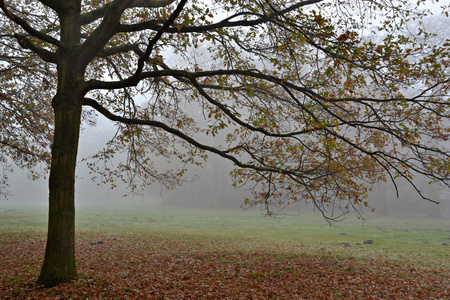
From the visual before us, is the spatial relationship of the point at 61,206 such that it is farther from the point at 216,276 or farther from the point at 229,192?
the point at 229,192

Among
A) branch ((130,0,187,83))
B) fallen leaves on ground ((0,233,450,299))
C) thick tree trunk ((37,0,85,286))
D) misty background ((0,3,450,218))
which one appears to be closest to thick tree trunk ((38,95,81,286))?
thick tree trunk ((37,0,85,286))

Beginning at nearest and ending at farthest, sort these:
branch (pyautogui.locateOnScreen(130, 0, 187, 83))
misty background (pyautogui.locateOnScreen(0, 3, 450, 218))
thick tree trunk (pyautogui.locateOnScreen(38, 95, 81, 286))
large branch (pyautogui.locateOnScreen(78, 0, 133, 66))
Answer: branch (pyautogui.locateOnScreen(130, 0, 187, 83)) → thick tree trunk (pyautogui.locateOnScreen(38, 95, 81, 286)) → large branch (pyautogui.locateOnScreen(78, 0, 133, 66)) → misty background (pyautogui.locateOnScreen(0, 3, 450, 218))

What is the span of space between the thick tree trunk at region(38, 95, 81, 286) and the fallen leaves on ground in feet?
1.18

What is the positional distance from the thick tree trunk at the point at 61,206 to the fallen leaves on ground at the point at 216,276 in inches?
14.2

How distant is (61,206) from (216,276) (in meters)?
4.12

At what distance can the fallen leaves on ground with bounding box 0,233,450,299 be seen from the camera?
6891 mm

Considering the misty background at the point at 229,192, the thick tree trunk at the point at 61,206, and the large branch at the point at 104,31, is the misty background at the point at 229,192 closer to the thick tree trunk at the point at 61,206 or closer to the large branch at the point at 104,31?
the thick tree trunk at the point at 61,206

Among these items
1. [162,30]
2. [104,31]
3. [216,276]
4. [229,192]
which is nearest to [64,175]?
[104,31]

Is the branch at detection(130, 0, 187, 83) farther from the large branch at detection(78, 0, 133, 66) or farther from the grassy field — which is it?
the grassy field

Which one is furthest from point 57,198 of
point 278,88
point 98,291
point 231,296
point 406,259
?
point 406,259

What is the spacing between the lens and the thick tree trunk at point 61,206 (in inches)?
271

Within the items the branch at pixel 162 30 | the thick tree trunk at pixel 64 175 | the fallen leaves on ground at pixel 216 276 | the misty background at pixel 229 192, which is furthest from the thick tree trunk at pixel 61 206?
the misty background at pixel 229 192

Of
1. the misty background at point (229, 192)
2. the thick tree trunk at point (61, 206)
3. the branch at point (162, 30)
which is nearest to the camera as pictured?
the branch at point (162, 30)

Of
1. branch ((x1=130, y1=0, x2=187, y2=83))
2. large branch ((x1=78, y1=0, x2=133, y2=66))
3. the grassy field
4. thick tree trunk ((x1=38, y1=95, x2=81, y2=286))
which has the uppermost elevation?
large branch ((x1=78, y1=0, x2=133, y2=66))
